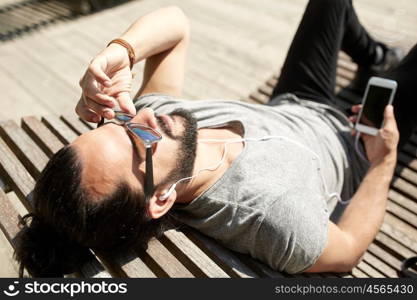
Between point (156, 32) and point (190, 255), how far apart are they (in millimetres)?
1203

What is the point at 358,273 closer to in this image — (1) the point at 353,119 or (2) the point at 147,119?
(1) the point at 353,119

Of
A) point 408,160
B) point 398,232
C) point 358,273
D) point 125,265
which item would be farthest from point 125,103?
point 408,160

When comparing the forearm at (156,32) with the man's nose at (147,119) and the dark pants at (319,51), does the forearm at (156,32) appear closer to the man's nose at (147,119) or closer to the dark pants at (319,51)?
the man's nose at (147,119)

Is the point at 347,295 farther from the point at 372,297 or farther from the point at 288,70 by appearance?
the point at 288,70

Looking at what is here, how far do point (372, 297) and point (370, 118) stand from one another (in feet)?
3.47

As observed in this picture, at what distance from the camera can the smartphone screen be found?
89.8 inches

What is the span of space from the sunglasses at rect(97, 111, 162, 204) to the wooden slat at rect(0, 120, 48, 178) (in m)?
0.60

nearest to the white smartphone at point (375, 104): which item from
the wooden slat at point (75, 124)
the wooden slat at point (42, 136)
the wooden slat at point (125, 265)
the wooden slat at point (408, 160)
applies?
the wooden slat at point (408, 160)

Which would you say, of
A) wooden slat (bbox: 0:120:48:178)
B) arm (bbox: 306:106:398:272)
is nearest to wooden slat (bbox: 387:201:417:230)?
arm (bbox: 306:106:398:272)

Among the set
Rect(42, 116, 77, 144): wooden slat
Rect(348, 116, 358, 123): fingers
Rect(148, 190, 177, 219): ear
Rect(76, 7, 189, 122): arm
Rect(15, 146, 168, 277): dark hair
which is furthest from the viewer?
Rect(348, 116, 358, 123): fingers

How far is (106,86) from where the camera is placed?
1.64m

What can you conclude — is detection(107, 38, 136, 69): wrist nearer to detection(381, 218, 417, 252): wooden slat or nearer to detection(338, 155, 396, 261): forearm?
detection(338, 155, 396, 261): forearm

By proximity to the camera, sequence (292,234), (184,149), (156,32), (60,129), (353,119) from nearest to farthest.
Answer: (292,234) < (184,149) < (156,32) < (60,129) < (353,119)

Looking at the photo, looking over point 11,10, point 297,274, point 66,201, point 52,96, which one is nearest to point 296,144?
point 297,274
